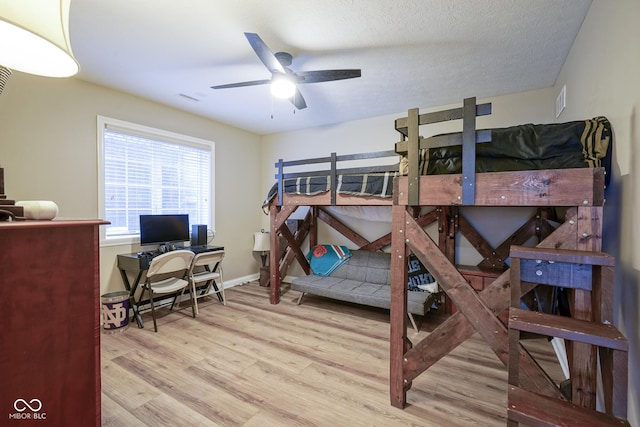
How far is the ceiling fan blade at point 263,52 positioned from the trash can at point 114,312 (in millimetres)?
2749

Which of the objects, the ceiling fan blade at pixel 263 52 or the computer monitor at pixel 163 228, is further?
the computer monitor at pixel 163 228

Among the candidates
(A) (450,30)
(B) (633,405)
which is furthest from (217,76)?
(B) (633,405)

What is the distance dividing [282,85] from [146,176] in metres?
2.31

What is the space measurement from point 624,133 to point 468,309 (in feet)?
3.79

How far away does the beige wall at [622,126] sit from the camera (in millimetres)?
1211

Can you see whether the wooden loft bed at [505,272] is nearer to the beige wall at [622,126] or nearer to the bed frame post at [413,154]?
the bed frame post at [413,154]

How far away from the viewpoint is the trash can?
2.76 meters

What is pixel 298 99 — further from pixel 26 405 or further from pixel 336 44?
pixel 26 405

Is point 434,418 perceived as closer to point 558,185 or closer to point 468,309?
point 468,309

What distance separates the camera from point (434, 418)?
1.67m

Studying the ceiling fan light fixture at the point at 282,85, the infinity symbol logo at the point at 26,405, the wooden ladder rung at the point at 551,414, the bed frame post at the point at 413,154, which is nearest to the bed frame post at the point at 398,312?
the bed frame post at the point at 413,154

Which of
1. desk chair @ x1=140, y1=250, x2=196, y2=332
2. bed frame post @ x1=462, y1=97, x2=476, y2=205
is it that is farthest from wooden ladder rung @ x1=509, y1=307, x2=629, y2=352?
desk chair @ x1=140, y1=250, x2=196, y2=332

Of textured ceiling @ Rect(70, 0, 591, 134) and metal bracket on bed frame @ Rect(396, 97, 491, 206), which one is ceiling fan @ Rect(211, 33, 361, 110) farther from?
metal bracket on bed frame @ Rect(396, 97, 491, 206)

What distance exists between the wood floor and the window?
1.32m
